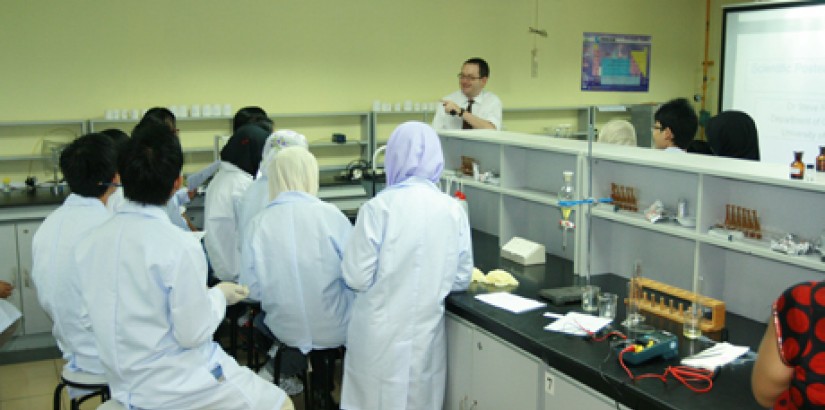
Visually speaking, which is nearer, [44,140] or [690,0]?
[44,140]

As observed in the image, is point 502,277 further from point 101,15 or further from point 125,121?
point 101,15

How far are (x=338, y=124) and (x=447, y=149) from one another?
6.80ft

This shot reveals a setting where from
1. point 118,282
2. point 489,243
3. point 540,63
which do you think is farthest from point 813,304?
point 540,63

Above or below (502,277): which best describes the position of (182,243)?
above

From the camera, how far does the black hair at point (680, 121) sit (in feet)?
12.8

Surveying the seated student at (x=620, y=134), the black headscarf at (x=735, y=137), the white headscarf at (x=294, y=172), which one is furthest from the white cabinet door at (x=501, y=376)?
the black headscarf at (x=735, y=137)

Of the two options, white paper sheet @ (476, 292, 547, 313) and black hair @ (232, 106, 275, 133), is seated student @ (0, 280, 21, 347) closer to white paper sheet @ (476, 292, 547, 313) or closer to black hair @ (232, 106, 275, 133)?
black hair @ (232, 106, 275, 133)

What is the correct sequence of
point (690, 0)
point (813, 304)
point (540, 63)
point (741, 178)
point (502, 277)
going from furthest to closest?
point (690, 0) → point (540, 63) → point (502, 277) → point (741, 178) → point (813, 304)

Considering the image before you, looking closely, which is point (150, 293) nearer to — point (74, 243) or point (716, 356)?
point (74, 243)

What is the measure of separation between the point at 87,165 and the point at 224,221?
3.27ft

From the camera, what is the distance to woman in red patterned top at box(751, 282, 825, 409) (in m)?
1.44

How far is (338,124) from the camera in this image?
606cm

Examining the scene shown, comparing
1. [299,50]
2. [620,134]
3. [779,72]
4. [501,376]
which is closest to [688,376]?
[501,376]

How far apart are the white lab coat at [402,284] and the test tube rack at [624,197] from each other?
669 millimetres
